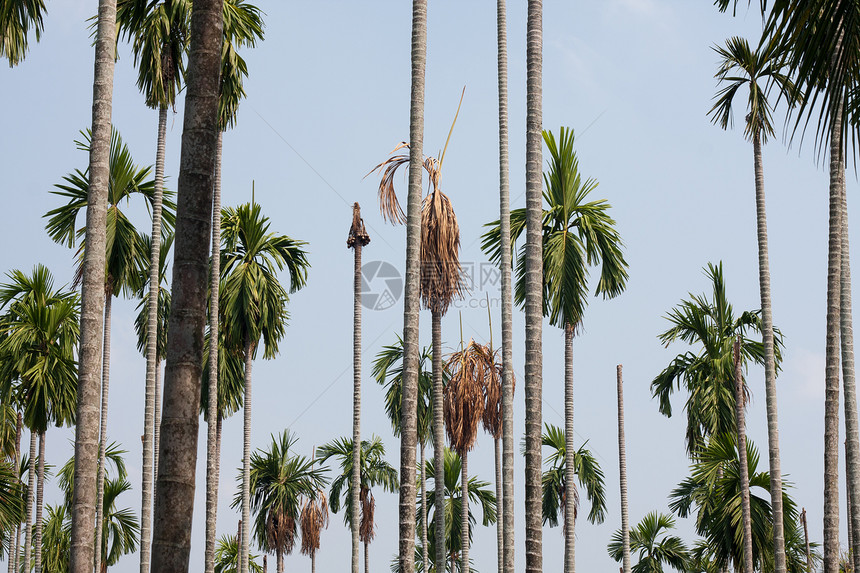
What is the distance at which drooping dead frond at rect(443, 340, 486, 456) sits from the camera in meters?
35.3

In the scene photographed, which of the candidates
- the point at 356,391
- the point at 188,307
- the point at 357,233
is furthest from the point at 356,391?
the point at 188,307

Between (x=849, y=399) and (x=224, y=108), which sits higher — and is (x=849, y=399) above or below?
below

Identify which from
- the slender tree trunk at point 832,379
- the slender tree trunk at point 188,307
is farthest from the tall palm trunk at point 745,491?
the slender tree trunk at point 188,307

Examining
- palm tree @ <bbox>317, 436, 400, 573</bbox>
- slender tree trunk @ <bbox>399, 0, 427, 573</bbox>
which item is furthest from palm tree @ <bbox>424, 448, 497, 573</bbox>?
slender tree trunk @ <bbox>399, 0, 427, 573</bbox>

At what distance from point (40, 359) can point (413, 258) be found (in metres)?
A: 19.5

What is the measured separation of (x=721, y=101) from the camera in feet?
97.6

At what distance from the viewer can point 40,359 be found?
99.9ft

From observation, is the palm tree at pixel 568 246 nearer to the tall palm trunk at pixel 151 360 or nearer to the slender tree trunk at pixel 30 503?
Answer: the tall palm trunk at pixel 151 360

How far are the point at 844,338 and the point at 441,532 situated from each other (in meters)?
14.8

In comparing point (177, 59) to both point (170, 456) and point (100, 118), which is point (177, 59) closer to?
point (100, 118)

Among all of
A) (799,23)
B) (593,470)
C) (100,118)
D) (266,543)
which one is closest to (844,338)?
(799,23)

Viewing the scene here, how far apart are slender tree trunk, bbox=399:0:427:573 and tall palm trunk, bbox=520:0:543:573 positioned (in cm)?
224

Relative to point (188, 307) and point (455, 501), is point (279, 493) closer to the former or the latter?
point (455, 501)

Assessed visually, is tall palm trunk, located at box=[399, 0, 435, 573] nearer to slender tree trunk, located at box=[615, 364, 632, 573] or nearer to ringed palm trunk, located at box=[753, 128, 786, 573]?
ringed palm trunk, located at box=[753, 128, 786, 573]
